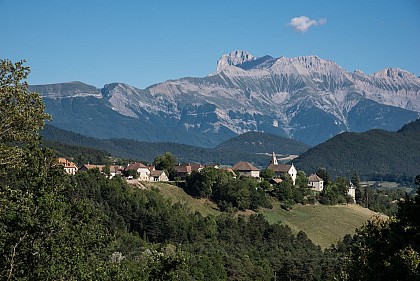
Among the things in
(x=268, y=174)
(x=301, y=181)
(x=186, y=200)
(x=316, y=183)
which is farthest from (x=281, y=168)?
(x=186, y=200)

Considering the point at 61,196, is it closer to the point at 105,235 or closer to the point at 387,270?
the point at 105,235

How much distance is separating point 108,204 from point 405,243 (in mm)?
78076

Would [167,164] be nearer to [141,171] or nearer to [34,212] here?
[141,171]

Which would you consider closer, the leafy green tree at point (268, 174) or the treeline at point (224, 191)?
the treeline at point (224, 191)

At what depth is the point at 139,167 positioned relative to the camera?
138 meters

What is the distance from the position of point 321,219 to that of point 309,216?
255 centimetres

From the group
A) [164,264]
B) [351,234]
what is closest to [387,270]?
[164,264]

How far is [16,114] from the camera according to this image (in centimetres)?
2214

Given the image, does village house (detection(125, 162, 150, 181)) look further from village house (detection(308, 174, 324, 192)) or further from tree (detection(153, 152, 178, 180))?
village house (detection(308, 174, 324, 192))

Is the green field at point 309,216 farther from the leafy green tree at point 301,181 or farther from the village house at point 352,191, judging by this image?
the village house at point 352,191

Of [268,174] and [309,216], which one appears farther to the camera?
[268,174]

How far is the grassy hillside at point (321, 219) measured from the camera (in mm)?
111500

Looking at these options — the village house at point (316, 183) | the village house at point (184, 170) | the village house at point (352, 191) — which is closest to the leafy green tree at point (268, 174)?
the village house at point (316, 183)

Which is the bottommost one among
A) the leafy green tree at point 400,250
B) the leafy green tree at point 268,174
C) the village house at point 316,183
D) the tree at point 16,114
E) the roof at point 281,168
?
the village house at point 316,183
